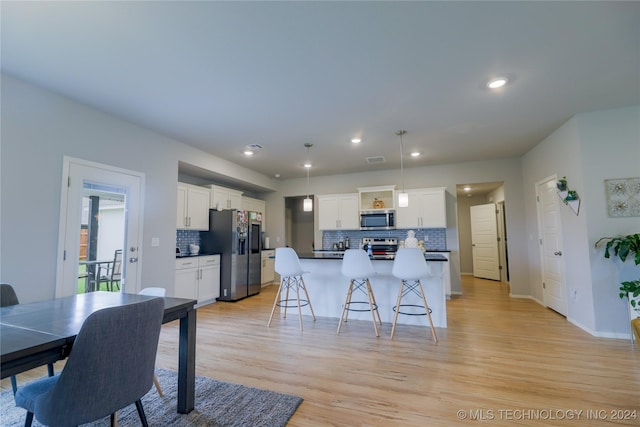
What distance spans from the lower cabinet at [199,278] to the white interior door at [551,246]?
5473mm

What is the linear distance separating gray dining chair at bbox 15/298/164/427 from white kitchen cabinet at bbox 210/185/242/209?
169 inches

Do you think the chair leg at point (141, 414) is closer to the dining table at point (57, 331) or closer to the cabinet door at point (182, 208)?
the dining table at point (57, 331)

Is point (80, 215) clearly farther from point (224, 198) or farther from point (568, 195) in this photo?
point (568, 195)

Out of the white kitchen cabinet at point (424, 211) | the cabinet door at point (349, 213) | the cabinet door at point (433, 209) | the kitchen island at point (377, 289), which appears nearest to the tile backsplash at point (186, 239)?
the kitchen island at point (377, 289)

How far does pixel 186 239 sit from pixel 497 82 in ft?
17.2

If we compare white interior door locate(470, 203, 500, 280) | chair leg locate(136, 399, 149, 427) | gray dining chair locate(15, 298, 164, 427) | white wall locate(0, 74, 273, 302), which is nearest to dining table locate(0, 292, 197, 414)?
gray dining chair locate(15, 298, 164, 427)

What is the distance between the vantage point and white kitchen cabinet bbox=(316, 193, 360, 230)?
614cm

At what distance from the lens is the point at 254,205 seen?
686 cm

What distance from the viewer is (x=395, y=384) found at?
7.38 ft

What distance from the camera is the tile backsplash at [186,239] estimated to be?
5.21 meters

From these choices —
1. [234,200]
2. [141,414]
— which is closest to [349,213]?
[234,200]

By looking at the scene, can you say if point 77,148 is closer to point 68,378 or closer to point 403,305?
point 68,378

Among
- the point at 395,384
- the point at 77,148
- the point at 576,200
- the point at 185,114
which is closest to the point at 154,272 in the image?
the point at 77,148

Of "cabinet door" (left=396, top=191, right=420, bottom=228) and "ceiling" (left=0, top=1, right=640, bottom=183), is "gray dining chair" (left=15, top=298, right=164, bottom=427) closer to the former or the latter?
"ceiling" (left=0, top=1, right=640, bottom=183)
